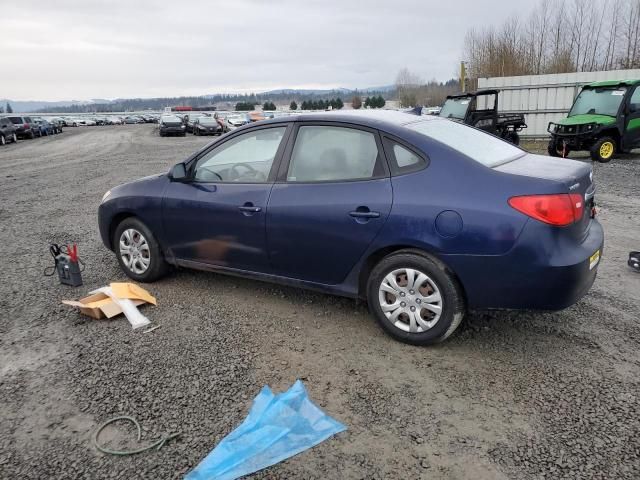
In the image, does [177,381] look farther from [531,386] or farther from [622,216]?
[622,216]

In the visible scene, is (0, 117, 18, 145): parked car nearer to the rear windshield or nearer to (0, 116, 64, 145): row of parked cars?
(0, 116, 64, 145): row of parked cars

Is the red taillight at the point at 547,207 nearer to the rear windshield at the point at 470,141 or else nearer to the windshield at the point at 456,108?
the rear windshield at the point at 470,141

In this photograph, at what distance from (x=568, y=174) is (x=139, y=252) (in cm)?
398

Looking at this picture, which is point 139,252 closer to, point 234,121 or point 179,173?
point 179,173

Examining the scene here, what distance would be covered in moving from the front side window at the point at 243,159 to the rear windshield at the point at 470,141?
1211 millimetres

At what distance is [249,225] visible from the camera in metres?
4.18

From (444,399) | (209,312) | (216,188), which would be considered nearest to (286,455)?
(444,399)

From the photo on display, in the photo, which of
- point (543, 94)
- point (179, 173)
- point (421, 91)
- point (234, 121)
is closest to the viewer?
point (179, 173)

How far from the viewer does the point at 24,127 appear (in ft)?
113

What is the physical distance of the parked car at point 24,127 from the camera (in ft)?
110

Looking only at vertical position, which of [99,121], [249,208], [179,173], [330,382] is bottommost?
[330,382]

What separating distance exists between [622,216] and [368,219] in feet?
18.5

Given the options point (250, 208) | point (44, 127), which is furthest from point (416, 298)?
point (44, 127)

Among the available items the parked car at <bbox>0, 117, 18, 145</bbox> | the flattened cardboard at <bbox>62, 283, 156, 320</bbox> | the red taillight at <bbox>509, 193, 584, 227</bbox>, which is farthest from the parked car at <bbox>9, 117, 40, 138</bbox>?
the red taillight at <bbox>509, 193, 584, 227</bbox>
